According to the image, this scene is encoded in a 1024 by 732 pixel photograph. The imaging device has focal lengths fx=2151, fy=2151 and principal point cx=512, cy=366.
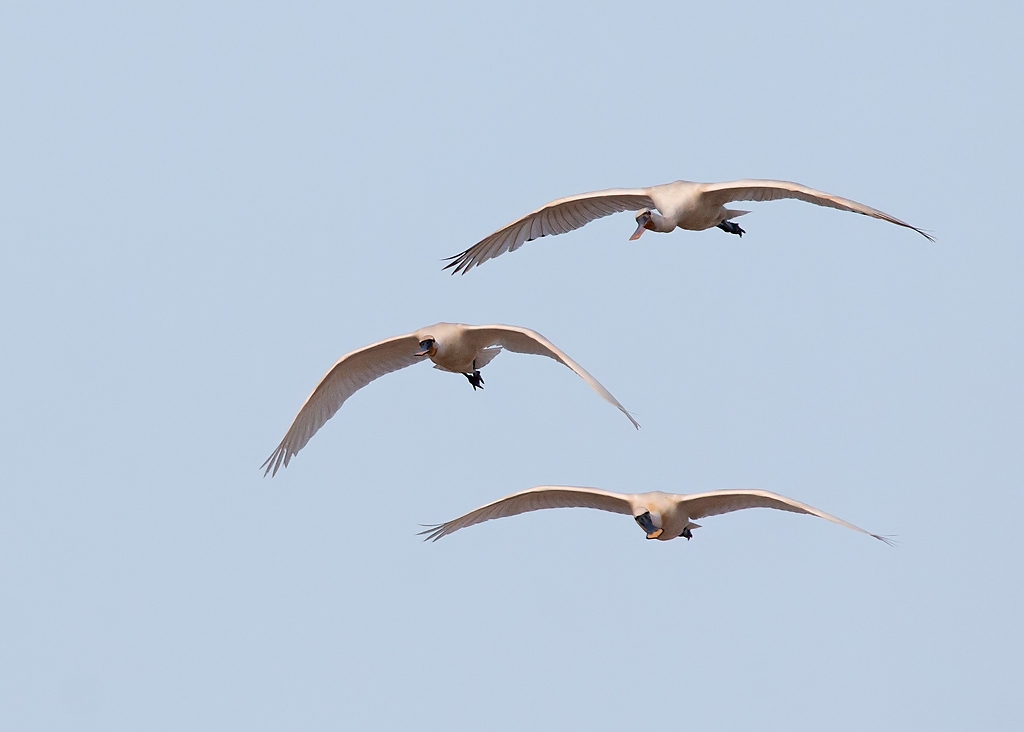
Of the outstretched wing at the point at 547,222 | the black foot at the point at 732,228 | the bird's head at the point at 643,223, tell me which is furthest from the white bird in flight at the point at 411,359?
the black foot at the point at 732,228

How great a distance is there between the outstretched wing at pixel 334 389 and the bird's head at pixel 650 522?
139 inches

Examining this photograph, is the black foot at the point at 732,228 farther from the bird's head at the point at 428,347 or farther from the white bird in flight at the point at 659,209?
the bird's head at the point at 428,347

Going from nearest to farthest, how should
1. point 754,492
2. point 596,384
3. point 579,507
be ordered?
point 596,384 < point 754,492 < point 579,507

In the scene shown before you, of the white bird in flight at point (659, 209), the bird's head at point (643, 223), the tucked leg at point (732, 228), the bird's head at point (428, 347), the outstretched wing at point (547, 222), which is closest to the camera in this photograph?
the white bird in flight at point (659, 209)

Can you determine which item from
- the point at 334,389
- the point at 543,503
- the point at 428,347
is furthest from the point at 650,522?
Result: the point at 334,389

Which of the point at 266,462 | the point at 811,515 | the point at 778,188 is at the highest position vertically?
the point at 778,188

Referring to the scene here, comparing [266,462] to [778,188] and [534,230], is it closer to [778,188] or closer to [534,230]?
[534,230]

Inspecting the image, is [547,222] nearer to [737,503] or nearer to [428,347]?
[428,347]

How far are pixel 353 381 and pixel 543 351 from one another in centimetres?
351

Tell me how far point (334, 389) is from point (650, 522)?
450 cm

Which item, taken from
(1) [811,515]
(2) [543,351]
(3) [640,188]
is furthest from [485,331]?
(1) [811,515]

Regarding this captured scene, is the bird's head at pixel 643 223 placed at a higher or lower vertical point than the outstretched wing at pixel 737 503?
higher

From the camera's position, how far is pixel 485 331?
2519 centimetres

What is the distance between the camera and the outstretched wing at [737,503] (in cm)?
2494
